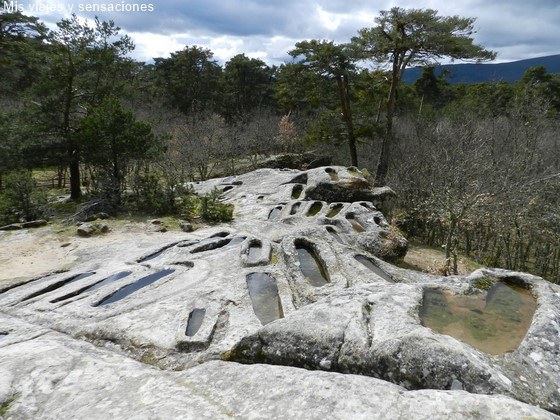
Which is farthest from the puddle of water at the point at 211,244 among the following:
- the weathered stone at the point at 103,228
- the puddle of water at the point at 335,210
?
the weathered stone at the point at 103,228

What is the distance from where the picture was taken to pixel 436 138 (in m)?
23.2

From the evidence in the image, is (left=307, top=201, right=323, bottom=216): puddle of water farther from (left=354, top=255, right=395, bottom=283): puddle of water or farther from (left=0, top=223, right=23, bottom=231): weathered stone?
(left=0, top=223, right=23, bottom=231): weathered stone

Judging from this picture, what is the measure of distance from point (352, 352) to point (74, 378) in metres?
3.26

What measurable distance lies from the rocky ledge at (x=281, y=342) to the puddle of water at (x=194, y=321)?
3 cm

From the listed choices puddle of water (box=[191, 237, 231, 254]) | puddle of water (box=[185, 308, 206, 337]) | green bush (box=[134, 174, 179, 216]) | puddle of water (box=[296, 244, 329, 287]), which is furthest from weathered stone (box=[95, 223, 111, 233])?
puddle of water (box=[185, 308, 206, 337])

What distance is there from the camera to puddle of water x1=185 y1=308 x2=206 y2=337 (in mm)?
5721

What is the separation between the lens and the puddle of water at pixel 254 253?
845 cm

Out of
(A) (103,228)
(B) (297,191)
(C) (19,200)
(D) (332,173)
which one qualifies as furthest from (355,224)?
(C) (19,200)

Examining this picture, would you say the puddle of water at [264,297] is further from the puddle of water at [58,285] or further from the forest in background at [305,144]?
the forest in background at [305,144]

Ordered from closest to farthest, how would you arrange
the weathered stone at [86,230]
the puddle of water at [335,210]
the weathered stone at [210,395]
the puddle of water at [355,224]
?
the weathered stone at [210,395]
the puddle of water at [355,224]
the weathered stone at [86,230]
the puddle of water at [335,210]

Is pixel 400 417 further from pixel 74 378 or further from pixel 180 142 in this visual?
pixel 180 142

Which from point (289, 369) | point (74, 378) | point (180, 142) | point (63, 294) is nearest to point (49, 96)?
point (180, 142)

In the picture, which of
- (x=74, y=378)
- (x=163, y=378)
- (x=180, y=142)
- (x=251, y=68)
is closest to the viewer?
(x=163, y=378)

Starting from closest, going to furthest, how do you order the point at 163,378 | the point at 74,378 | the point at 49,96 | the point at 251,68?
the point at 163,378
the point at 74,378
the point at 49,96
the point at 251,68
